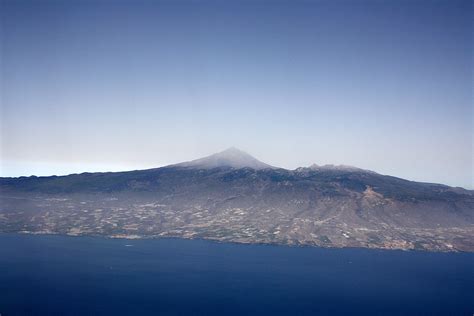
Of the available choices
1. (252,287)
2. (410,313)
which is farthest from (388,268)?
(252,287)

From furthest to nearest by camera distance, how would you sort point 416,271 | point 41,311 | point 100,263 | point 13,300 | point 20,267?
1. point 416,271
2. point 100,263
3. point 20,267
4. point 13,300
5. point 41,311

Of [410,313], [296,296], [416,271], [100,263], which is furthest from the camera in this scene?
[416,271]

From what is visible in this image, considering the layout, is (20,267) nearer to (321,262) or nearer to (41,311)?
(41,311)

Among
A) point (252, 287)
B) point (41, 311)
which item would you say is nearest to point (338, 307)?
point (252, 287)

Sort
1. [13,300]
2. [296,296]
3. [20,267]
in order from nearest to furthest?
[13,300], [296,296], [20,267]

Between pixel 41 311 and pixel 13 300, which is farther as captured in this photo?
pixel 13 300

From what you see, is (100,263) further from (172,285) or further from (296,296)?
(296,296)
